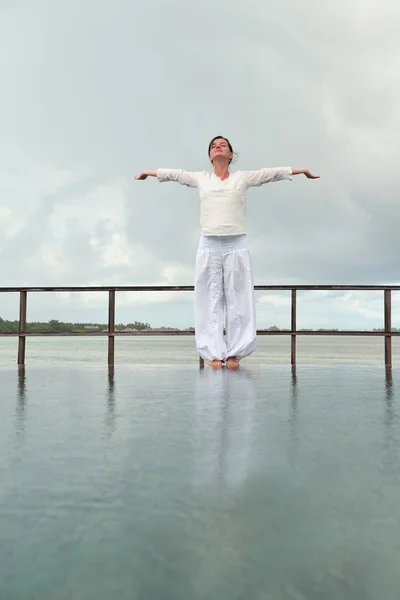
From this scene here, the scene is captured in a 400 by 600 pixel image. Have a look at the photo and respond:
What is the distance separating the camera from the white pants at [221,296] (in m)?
3.69

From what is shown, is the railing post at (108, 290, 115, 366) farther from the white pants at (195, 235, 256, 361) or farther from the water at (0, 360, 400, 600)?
the water at (0, 360, 400, 600)

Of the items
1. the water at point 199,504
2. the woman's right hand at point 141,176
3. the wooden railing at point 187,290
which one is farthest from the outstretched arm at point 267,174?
the water at point 199,504

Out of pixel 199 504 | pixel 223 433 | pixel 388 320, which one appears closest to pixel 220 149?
pixel 388 320

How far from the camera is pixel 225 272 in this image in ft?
12.2

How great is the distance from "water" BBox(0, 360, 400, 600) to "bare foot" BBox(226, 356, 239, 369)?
6.41 feet

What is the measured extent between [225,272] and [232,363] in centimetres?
61

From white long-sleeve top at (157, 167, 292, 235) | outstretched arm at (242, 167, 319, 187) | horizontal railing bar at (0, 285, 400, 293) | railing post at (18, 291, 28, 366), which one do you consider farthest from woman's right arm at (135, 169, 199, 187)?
railing post at (18, 291, 28, 366)

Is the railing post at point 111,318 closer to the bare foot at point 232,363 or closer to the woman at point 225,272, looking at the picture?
the woman at point 225,272

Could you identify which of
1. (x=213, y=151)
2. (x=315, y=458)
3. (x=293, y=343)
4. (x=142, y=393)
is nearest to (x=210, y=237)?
(x=213, y=151)

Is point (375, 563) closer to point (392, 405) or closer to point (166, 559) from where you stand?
point (166, 559)

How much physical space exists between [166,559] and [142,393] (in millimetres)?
1521

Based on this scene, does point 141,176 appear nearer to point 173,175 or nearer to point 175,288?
point 173,175

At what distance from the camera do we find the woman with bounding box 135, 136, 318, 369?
12.1ft

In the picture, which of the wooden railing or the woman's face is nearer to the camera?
the woman's face
